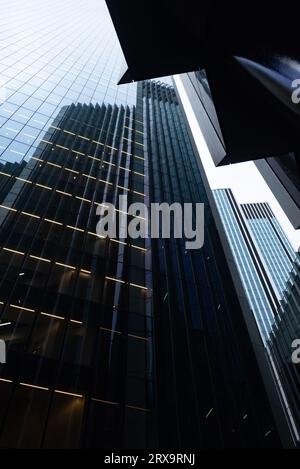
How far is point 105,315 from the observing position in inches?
728

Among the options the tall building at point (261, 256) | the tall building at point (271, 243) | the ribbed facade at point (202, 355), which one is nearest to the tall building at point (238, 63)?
the ribbed facade at point (202, 355)

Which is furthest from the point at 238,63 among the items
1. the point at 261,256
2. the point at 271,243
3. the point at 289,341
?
the point at 271,243

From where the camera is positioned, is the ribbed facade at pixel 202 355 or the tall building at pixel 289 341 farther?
the tall building at pixel 289 341

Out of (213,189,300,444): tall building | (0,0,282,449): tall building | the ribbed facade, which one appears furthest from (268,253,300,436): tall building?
(213,189,300,444): tall building

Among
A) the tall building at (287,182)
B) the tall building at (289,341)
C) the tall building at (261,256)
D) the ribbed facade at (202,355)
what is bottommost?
the ribbed facade at (202,355)

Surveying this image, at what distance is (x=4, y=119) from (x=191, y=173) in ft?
66.4

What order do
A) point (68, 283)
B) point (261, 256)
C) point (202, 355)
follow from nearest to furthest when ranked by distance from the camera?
point (202, 355)
point (68, 283)
point (261, 256)

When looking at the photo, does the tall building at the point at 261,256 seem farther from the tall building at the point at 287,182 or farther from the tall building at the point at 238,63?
the tall building at the point at 238,63

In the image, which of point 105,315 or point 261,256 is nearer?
point 105,315

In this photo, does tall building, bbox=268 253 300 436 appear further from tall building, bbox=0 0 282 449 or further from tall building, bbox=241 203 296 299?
tall building, bbox=241 203 296 299

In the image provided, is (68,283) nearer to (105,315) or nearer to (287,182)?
(105,315)

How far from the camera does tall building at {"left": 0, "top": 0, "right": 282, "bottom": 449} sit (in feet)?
46.8

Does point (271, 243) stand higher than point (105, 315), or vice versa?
point (271, 243)

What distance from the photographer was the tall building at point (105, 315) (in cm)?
1426
